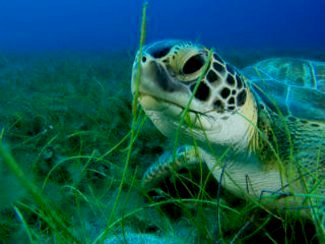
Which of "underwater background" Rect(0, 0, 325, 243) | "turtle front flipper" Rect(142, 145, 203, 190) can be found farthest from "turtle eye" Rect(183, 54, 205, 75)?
"turtle front flipper" Rect(142, 145, 203, 190)

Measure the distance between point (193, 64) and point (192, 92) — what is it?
118 millimetres

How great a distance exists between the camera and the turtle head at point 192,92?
4.56 feet

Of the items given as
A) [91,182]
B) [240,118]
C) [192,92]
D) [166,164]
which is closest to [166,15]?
[166,164]

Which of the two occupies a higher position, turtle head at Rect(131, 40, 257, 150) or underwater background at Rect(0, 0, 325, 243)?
turtle head at Rect(131, 40, 257, 150)

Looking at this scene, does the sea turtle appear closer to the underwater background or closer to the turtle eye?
the turtle eye

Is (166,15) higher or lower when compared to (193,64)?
lower

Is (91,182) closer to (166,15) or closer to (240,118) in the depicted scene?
(240,118)

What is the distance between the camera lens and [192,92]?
142 centimetres

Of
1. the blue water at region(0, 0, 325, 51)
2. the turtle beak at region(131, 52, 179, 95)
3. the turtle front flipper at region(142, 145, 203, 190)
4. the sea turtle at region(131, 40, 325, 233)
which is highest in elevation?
the turtle beak at region(131, 52, 179, 95)

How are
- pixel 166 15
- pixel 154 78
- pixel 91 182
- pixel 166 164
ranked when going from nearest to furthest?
pixel 154 78 < pixel 91 182 < pixel 166 164 < pixel 166 15

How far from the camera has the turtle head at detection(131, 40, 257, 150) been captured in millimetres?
1391

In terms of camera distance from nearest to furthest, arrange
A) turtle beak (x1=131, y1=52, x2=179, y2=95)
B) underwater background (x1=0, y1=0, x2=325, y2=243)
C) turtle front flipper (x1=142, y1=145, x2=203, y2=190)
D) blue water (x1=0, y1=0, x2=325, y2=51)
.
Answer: underwater background (x1=0, y1=0, x2=325, y2=243) < turtle beak (x1=131, y1=52, x2=179, y2=95) < turtle front flipper (x1=142, y1=145, x2=203, y2=190) < blue water (x1=0, y1=0, x2=325, y2=51)

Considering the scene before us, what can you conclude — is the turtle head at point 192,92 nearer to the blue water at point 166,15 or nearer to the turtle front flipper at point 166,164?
the turtle front flipper at point 166,164

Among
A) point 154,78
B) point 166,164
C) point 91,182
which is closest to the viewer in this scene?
point 154,78
